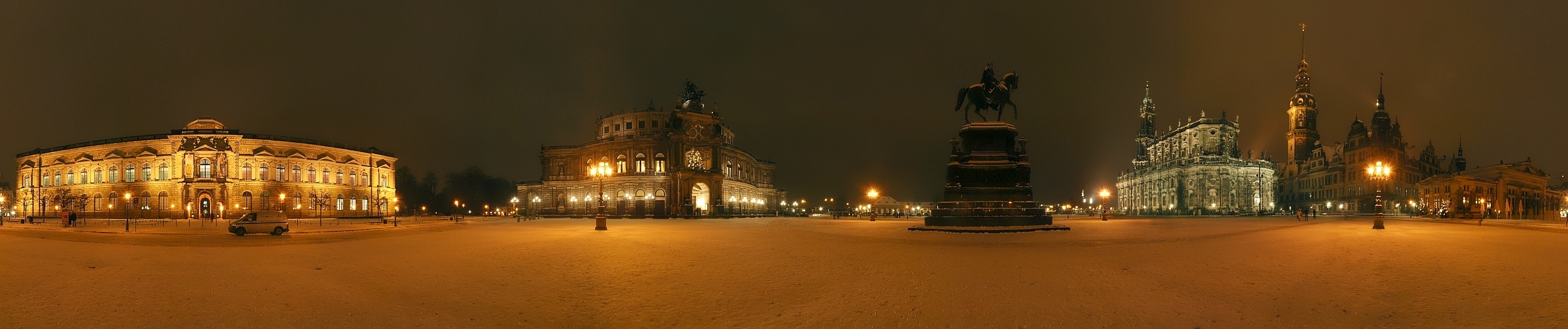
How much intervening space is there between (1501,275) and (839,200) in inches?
6462

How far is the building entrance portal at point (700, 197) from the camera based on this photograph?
65500mm

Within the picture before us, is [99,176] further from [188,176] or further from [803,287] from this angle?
[803,287]

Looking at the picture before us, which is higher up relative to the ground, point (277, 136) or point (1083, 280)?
point (277, 136)

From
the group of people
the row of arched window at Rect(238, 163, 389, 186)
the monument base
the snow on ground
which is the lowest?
the group of people

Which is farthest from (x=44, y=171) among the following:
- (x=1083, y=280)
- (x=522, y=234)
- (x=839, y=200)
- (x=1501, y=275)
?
(x=839, y=200)

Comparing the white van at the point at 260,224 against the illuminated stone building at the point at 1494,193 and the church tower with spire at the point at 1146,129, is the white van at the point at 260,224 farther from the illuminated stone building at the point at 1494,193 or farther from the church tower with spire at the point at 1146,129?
the church tower with spire at the point at 1146,129

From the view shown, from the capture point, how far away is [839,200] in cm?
17425

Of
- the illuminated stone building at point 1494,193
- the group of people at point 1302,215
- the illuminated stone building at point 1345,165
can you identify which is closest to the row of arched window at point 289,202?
the group of people at point 1302,215

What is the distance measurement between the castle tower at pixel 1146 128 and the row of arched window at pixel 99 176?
151 meters

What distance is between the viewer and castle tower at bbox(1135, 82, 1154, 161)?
12625 centimetres

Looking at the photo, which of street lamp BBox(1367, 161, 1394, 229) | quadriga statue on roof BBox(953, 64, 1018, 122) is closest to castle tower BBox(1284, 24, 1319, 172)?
street lamp BBox(1367, 161, 1394, 229)

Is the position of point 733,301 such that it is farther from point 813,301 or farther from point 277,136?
point 277,136

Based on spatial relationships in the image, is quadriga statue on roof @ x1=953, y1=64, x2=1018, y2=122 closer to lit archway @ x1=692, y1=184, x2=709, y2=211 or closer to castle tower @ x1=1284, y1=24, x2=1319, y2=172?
lit archway @ x1=692, y1=184, x2=709, y2=211

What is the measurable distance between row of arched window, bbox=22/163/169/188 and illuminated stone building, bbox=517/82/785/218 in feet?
122
